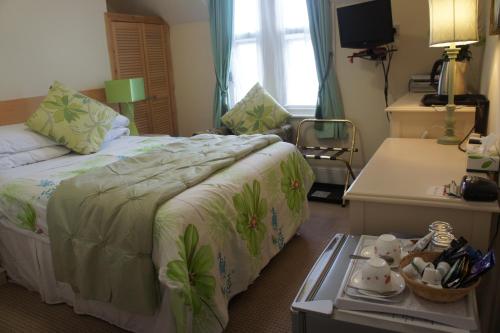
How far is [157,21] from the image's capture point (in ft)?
15.3

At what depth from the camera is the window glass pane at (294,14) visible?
13.1 feet

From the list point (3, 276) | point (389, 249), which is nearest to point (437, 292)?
point (389, 249)

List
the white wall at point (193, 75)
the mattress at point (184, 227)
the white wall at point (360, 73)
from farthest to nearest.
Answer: the white wall at point (193, 75) < the white wall at point (360, 73) < the mattress at point (184, 227)

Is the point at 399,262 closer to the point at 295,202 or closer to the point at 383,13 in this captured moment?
the point at 295,202

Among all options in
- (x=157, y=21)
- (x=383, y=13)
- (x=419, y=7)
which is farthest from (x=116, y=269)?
(x=157, y=21)

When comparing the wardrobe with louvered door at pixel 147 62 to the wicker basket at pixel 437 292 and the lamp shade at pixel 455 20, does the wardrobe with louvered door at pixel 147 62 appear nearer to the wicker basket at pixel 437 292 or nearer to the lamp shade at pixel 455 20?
the lamp shade at pixel 455 20

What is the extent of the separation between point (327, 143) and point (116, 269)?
2867mm

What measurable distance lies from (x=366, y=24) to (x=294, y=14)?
35.9 inches

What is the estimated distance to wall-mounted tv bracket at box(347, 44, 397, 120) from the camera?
11.5 ft

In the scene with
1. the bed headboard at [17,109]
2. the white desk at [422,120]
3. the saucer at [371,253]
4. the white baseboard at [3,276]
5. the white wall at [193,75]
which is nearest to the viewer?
the saucer at [371,253]

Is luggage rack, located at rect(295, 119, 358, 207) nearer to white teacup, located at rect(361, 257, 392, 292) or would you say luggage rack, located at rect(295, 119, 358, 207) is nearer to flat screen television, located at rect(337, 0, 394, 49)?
flat screen television, located at rect(337, 0, 394, 49)

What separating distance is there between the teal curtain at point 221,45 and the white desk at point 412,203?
9.62 feet

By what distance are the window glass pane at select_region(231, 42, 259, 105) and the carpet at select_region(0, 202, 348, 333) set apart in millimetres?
2303

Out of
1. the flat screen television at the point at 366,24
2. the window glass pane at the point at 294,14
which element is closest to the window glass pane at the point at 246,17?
the window glass pane at the point at 294,14
